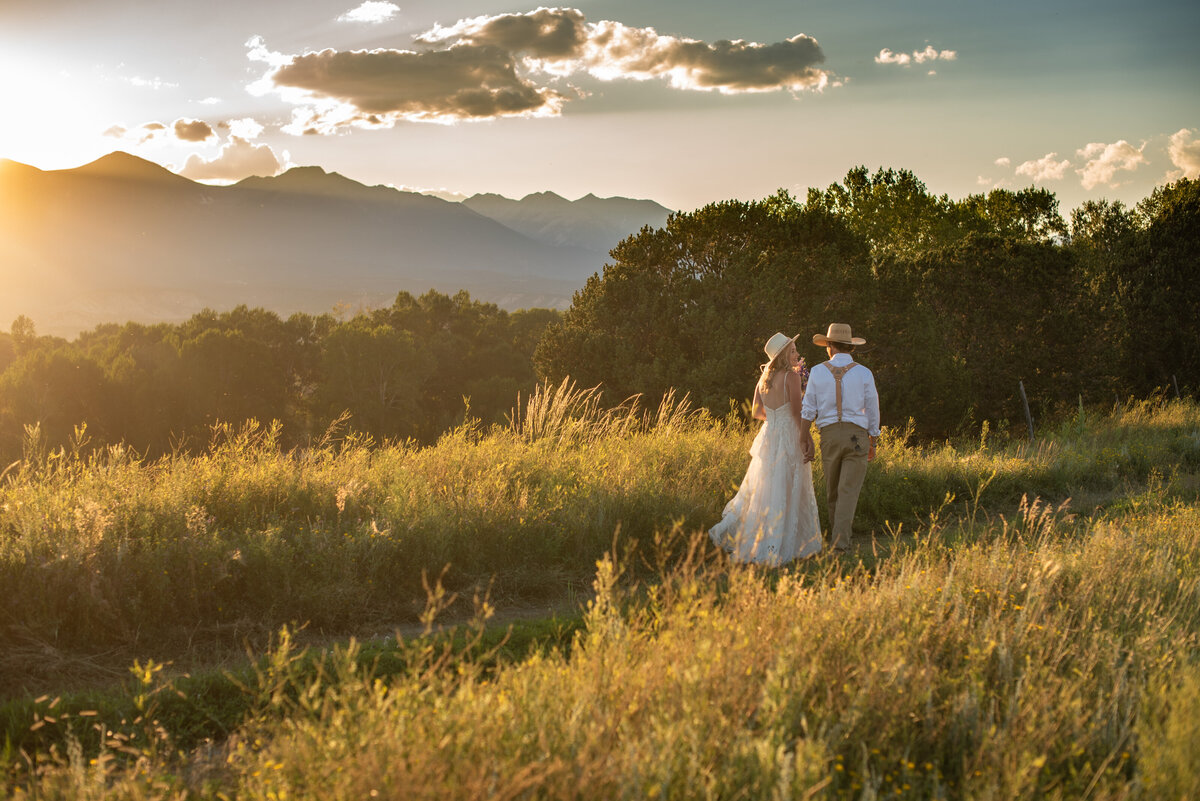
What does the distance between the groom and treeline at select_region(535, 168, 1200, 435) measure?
15.0m

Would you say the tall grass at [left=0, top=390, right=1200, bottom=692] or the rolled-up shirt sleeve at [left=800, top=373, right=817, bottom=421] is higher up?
the rolled-up shirt sleeve at [left=800, top=373, right=817, bottom=421]

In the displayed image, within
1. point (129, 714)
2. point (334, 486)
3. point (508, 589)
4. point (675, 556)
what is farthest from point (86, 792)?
point (675, 556)

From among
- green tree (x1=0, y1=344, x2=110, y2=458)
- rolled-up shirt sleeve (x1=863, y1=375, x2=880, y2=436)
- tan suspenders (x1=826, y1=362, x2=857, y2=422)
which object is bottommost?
green tree (x1=0, y1=344, x2=110, y2=458)

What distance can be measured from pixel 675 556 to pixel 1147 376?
28.1m

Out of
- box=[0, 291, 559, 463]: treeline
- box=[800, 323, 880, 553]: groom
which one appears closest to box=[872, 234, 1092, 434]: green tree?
box=[800, 323, 880, 553]: groom

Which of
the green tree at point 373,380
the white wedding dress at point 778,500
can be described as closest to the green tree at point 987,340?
the white wedding dress at point 778,500

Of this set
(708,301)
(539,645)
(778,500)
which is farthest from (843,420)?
(708,301)

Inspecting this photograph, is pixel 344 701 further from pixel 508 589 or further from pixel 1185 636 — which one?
pixel 1185 636

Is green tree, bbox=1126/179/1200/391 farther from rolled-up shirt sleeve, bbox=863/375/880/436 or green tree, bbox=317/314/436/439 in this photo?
green tree, bbox=317/314/436/439

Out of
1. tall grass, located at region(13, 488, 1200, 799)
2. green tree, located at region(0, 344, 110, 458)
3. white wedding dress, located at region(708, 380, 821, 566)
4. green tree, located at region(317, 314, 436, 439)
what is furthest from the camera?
green tree, located at region(317, 314, 436, 439)

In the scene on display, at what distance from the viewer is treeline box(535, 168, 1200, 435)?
24.7m

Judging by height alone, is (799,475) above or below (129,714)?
above

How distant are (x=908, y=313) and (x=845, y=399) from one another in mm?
19278

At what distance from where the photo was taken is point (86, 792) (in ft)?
9.19
